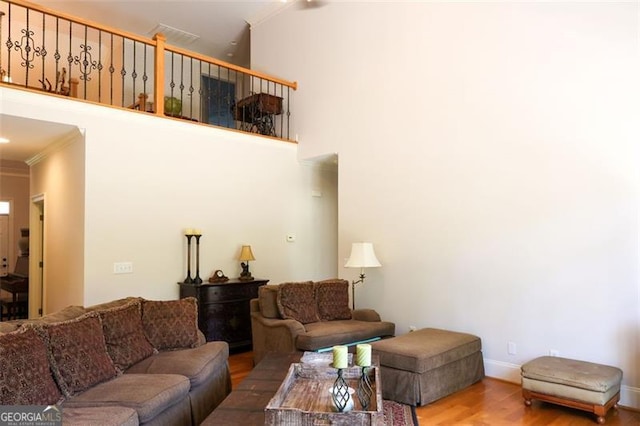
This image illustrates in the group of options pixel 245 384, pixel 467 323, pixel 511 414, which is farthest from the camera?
pixel 467 323

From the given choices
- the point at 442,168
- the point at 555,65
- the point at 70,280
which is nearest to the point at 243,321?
the point at 70,280

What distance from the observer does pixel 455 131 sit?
15.7ft

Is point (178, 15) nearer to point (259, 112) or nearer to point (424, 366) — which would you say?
point (259, 112)

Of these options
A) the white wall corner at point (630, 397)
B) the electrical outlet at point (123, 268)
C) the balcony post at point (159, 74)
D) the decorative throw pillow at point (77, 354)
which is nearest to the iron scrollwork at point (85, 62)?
the balcony post at point (159, 74)

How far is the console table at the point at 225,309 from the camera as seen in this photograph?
17.4 ft

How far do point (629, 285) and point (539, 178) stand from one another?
1.15 meters

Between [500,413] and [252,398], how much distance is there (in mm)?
2075

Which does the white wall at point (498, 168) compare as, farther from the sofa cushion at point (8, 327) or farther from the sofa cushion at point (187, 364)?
the sofa cushion at point (8, 327)

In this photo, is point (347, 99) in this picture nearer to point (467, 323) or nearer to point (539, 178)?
point (539, 178)

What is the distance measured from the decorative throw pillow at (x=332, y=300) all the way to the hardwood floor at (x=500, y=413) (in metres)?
1.57

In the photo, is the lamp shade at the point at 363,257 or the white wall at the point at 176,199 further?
the lamp shade at the point at 363,257

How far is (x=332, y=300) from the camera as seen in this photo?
509cm

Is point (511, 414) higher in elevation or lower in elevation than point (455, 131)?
lower

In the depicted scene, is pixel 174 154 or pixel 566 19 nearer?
pixel 566 19
